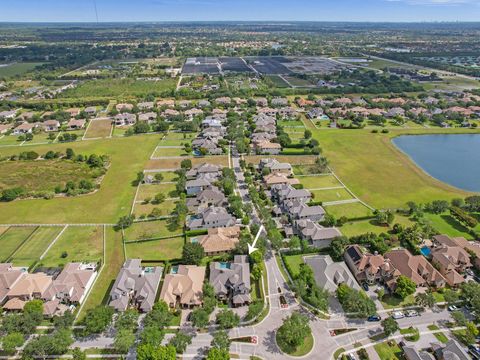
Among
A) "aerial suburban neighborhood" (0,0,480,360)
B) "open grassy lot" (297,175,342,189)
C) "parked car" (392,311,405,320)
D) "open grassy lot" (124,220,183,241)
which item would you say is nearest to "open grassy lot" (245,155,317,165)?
"aerial suburban neighborhood" (0,0,480,360)

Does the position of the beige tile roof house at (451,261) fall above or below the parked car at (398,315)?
above

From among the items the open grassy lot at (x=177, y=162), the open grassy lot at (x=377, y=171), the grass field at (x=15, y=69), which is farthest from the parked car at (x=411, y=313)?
the grass field at (x=15, y=69)

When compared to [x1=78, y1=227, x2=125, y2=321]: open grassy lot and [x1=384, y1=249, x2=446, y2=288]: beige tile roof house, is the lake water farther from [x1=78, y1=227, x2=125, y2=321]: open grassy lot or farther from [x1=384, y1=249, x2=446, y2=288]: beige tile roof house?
[x1=78, y1=227, x2=125, y2=321]: open grassy lot

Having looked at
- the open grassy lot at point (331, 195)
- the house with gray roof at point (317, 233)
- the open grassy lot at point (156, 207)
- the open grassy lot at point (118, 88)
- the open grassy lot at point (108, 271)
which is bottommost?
the open grassy lot at point (108, 271)

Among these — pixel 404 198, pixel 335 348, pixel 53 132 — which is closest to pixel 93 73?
pixel 53 132

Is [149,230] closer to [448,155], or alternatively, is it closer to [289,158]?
[289,158]

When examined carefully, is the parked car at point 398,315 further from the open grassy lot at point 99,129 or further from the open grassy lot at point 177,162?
the open grassy lot at point 99,129
